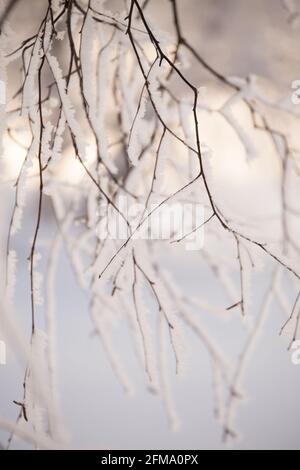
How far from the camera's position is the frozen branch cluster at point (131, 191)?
627 millimetres

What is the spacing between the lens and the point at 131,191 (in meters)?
0.99

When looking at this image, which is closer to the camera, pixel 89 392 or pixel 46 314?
pixel 46 314

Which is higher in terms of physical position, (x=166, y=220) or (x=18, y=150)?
(x=18, y=150)

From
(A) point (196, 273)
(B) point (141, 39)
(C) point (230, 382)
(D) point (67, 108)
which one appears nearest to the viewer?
(D) point (67, 108)

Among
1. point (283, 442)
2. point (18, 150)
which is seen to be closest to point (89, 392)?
point (283, 442)

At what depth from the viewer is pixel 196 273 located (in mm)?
1465

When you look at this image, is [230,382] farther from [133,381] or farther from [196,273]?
[196,273]

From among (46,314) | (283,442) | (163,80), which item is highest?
(163,80)

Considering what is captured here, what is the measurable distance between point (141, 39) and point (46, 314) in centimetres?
81

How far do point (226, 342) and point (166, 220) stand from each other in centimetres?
51

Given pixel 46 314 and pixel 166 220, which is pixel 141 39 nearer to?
pixel 166 220

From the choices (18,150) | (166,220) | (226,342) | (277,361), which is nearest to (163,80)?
(166,220)

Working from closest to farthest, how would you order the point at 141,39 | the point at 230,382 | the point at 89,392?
1. the point at 141,39
2. the point at 230,382
3. the point at 89,392

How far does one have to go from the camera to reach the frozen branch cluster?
63 cm
